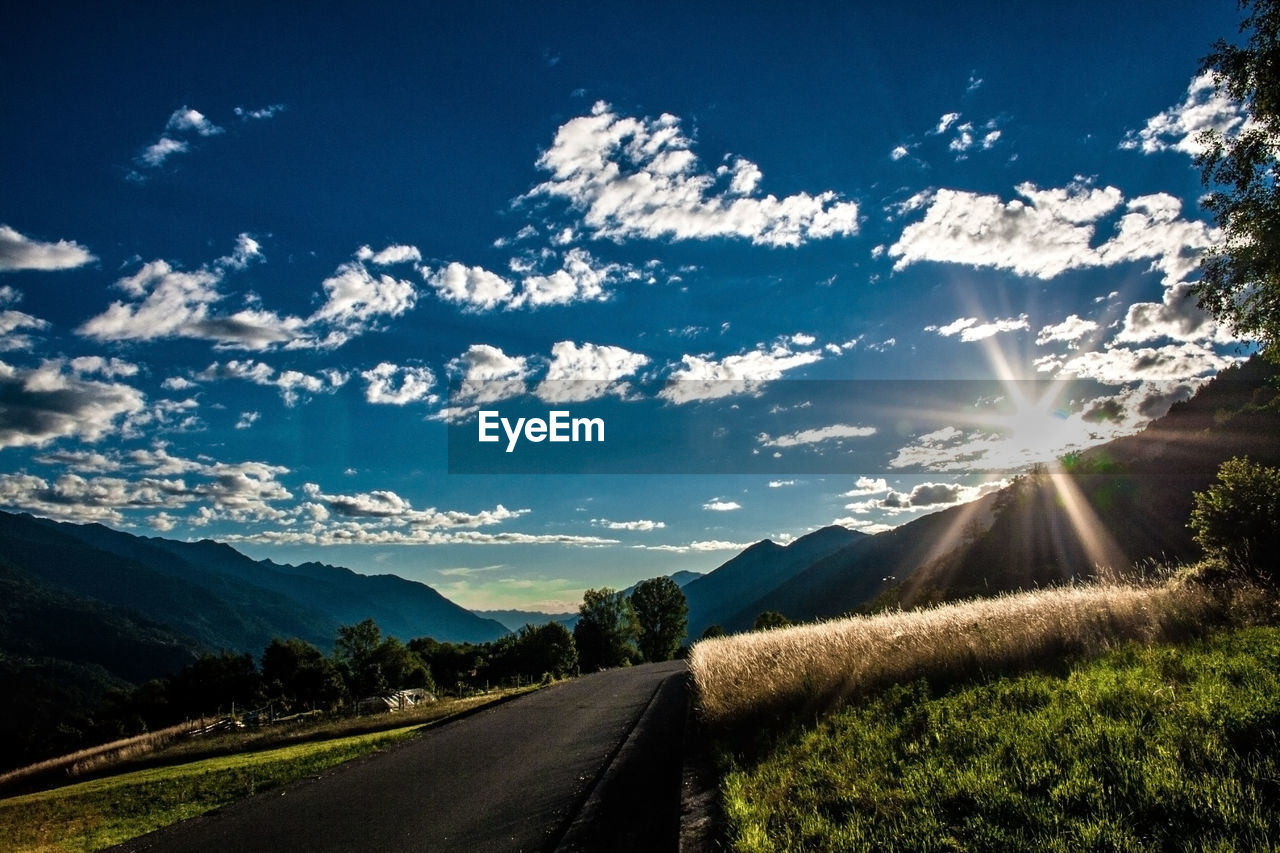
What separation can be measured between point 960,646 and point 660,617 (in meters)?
107

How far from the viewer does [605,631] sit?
10269 centimetres

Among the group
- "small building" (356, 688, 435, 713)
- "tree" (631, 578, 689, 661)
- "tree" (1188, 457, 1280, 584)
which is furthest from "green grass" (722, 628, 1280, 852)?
"tree" (631, 578, 689, 661)

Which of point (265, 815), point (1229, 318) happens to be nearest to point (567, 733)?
point (265, 815)

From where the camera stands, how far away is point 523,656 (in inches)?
3696

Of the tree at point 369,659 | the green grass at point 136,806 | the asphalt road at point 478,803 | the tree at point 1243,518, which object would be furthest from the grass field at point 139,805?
the tree at point 369,659

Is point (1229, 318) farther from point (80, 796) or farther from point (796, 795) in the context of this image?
point (80, 796)

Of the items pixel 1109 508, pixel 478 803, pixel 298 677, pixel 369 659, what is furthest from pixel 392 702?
pixel 1109 508

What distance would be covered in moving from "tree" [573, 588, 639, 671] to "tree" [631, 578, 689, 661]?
3621 millimetres

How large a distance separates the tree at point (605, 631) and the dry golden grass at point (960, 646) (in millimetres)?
93864

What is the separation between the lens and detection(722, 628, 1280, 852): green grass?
3738 millimetres

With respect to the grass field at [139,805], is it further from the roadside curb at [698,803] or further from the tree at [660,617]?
the tree at [660,617]

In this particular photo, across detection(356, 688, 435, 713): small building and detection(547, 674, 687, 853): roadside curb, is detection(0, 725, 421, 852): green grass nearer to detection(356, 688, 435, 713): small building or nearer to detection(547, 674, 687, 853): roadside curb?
detection(547, 674, 687, 853): roadside curb

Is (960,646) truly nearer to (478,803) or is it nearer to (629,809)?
(629,809)

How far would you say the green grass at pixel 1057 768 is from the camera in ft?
12.3
